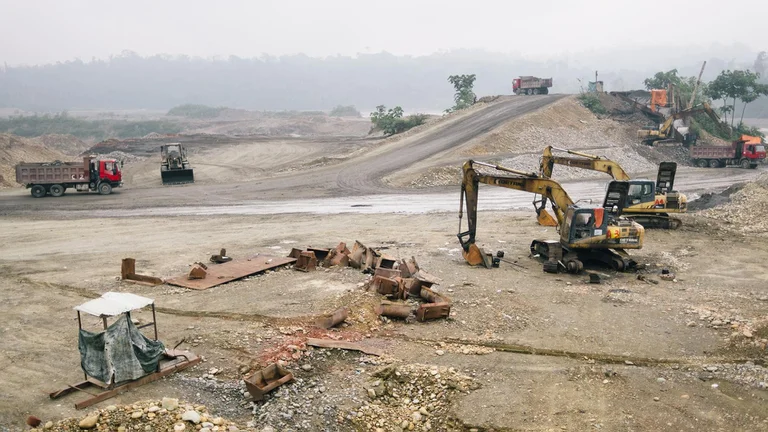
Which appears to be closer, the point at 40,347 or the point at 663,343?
the point at 40,347

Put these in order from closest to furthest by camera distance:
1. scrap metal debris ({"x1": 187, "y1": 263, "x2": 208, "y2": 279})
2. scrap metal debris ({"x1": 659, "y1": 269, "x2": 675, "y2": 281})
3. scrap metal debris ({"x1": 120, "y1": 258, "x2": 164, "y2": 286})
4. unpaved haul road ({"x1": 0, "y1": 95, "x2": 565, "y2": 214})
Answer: scrap metal debris ({"x1": 187, "y1": 263, "x2": 208, "y2": 279}) → scrap metal debris ({"x1": 120, "y1": 258, "x2": 164, "y2": 286}) → scrap metal debris ({"x1": 659, "y1": 269, "x2": 675, "y2": 281}) → unpaved haul road ({"x1": 0, "y1": 95, "x2": 565, "y2": 214})

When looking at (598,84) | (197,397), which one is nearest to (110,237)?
(197,397)

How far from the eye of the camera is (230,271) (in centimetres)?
1886

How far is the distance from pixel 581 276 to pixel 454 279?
405cm

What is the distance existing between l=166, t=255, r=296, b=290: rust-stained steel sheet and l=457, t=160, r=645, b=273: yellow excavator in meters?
5.80

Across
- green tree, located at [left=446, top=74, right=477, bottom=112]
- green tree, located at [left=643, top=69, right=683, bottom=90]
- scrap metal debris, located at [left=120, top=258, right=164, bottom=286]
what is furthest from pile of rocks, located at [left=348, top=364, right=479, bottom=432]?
green tree, located at [left=643, top=69, right=683, bottom=90]

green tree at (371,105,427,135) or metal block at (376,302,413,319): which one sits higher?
green tree at (371,105,427,135)

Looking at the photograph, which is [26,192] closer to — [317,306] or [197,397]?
[317,306]

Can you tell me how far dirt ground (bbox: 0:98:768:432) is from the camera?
1124 centimetres

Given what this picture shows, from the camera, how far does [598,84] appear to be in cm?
6619

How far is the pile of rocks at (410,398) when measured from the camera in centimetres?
1102

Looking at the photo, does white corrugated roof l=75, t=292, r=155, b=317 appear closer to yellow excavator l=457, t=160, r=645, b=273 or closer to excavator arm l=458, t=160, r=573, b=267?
yellow excavator l=457, t=160, r=645, b=273

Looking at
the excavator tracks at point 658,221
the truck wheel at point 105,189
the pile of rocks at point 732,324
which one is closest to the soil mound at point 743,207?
the excavator tracks at point 658,221

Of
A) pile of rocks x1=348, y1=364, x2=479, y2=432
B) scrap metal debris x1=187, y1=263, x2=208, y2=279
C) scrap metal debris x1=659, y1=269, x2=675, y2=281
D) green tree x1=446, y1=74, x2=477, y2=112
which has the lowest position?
pile of rocks x1=348, y1=364, x2=479, y2=432
